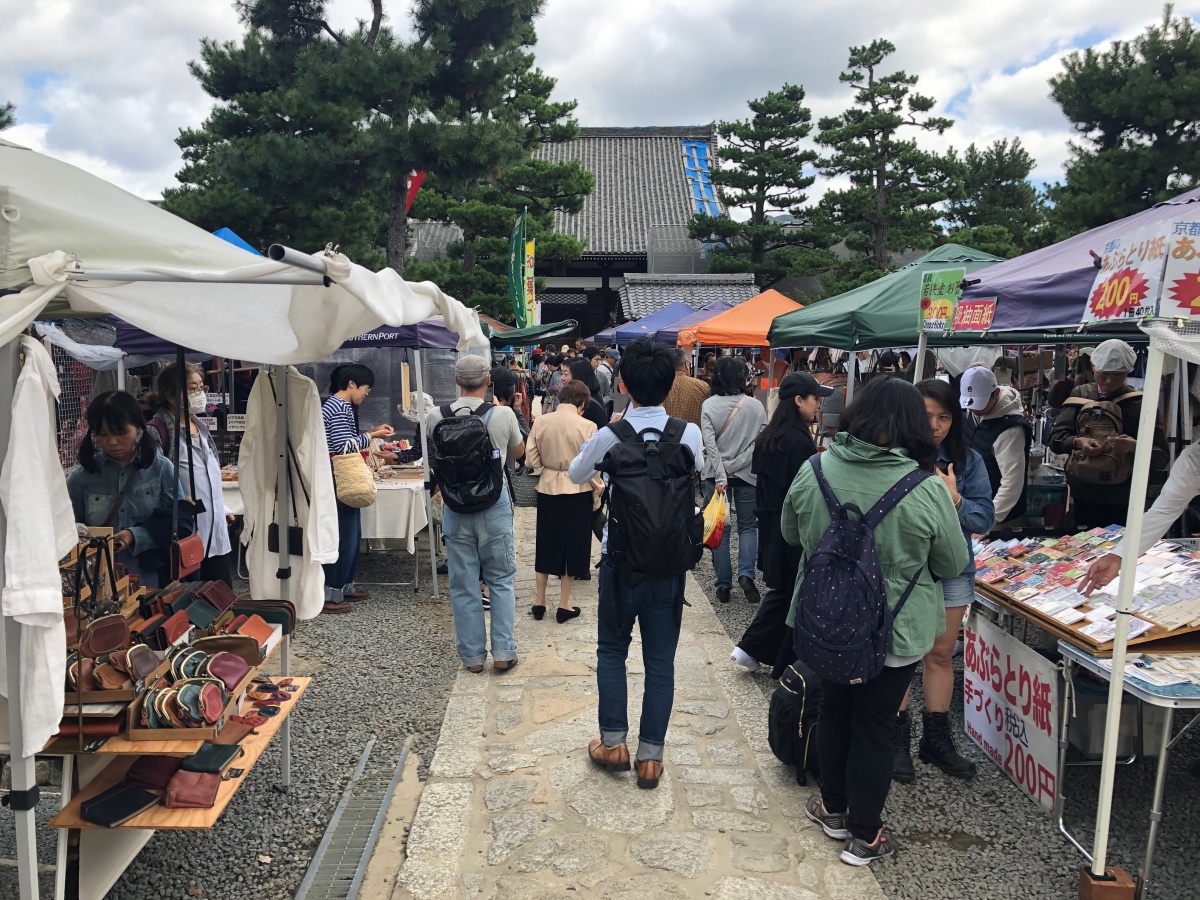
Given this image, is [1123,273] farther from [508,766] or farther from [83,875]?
[83,875]


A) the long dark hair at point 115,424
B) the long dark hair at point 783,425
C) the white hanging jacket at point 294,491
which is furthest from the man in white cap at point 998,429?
the long dark hair at point 115,424

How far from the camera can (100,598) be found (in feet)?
9.00

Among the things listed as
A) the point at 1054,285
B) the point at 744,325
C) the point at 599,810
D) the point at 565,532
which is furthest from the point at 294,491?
the point at 744,325

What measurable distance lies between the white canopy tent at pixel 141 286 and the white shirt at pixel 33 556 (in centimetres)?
3

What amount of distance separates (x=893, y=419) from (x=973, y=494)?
95 centimetres

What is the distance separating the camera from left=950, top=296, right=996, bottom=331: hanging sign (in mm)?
3723

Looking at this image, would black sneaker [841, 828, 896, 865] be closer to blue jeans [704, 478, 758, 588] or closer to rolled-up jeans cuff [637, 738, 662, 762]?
rolled-up jeans cuff [637, 738, 662, 762]

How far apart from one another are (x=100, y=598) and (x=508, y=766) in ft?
5.77

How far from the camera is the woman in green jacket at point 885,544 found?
2605 mm

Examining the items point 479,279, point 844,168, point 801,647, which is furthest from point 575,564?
point 844,168

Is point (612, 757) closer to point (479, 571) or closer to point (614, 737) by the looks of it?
point (614, 737)

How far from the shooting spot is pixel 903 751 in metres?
3.44

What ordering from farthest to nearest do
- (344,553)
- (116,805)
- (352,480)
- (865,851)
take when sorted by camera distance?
(344,553) → (352,480) → (865,851) → (116,805)

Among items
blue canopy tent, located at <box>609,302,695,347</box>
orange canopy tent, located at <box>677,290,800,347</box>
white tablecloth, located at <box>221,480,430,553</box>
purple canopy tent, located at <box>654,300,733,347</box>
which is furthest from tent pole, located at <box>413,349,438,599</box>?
blue canopy tent, located at <box>609,302,695,347</box>
